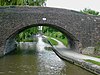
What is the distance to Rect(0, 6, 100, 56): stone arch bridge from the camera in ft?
69.7

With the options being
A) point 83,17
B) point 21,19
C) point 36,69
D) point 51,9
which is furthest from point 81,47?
point 36,69

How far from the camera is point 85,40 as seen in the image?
22.3m

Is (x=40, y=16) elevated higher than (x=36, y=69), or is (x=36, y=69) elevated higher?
(x=40, y=16)

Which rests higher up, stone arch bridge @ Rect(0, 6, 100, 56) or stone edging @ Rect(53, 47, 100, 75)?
stone arch bridge @ Rect(0, 6, 100, 56)

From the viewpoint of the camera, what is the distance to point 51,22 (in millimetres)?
21828

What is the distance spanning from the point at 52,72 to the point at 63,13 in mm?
8620

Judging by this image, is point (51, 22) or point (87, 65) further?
point (51, 22)

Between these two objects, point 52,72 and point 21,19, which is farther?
point 21,19

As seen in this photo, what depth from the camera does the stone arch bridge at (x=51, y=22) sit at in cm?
2125

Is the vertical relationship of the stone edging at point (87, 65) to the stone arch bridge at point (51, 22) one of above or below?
below

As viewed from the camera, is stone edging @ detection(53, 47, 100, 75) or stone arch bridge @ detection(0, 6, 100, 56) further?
stone arch bridge @ detection(0, 6, 100, 56)

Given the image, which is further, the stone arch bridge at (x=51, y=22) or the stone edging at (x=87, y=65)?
the stone arch bridge at (x=51, y=22)

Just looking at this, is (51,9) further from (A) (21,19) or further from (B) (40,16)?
(A) (21,19)

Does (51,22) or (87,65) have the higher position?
(51,22)
